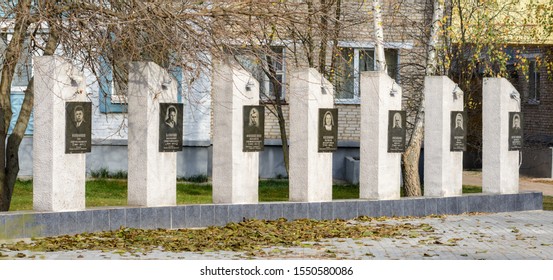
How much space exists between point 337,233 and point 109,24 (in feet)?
12.6

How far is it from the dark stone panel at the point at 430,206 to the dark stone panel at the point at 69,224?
6114 millimetres

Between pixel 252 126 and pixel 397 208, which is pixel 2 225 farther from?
pixel 397 208

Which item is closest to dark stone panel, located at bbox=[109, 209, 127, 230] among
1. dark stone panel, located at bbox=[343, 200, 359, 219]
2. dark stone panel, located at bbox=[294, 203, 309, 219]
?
dark stone panel, located at bbox=[294, 203, 309, 219]

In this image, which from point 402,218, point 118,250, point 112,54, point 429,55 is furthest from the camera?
point 429,55

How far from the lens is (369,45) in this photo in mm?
31484

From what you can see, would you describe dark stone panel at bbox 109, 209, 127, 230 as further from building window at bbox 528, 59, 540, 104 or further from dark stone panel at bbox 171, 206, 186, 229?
building window at bbox 528, 59, 540, 104

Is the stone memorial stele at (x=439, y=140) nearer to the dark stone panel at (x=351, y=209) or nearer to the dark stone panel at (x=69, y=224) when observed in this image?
the dark stone panel at (x=351, y=209)

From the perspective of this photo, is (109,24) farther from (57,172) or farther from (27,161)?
(27,161)

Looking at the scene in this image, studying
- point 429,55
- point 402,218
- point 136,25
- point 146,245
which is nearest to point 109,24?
point 136,25

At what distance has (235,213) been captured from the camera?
59.8ft

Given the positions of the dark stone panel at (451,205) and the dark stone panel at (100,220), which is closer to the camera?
the dark stone panel at (100,220)

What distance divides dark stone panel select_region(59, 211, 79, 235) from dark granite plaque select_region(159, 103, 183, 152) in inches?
→ 71.7

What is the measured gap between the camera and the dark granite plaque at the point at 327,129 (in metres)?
19.3

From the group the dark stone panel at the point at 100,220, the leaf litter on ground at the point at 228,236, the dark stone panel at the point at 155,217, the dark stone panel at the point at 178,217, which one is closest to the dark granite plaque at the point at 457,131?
the leaf litter on ground at the point at 228,236
